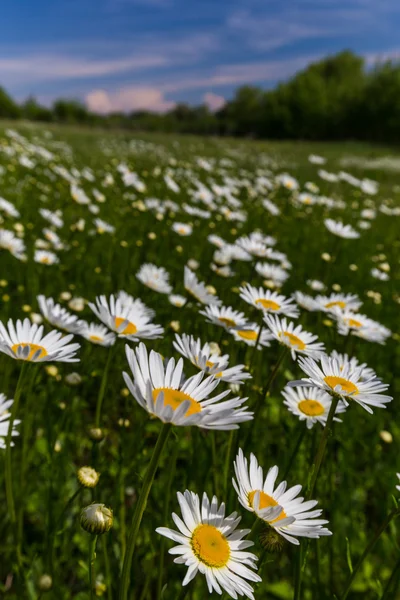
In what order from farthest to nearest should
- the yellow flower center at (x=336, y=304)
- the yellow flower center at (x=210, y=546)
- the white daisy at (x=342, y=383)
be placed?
the yellow flower center at (x=336, y=304) < the white daisy at (x=342, y=383) < the yellow flower center at (x=210, y=546)

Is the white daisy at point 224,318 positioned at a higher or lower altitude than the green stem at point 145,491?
lower

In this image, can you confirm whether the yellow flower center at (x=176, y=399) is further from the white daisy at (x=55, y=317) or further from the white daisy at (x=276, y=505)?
the white daisy at (x=55, y=317)

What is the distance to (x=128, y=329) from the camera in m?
1.41

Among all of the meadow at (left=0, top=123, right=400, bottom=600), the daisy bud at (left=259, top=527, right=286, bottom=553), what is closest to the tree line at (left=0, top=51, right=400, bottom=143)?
the meadow at (left=0, top=123, right=400, bottom=600)

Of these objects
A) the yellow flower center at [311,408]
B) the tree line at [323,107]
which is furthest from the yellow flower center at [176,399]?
the tree line at [323,107]

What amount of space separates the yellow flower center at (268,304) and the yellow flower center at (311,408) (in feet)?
1.15

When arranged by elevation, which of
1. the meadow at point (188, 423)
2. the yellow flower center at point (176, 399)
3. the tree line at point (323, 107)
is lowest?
the meadow at point (188, 423)

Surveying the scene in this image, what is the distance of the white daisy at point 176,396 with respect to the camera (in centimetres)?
69

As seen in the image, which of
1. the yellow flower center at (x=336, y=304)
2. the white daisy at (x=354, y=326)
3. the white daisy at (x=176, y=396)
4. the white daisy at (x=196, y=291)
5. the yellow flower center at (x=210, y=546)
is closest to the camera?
the white daisy at (x=176, y=396)

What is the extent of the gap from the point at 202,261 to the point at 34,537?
7.83 feet

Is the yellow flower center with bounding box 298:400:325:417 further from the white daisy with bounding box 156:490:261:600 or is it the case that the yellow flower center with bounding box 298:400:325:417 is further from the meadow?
the white daisy with bounding box 156:490:261:600

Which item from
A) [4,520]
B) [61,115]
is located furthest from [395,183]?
[61,115]

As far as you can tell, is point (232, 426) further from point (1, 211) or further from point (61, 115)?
point (61, 115)

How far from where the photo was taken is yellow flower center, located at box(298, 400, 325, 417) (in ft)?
4.88
